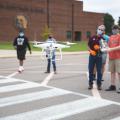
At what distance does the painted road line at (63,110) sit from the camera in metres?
7.34

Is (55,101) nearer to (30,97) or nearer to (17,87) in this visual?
(30,97)

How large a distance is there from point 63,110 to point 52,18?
6488cm

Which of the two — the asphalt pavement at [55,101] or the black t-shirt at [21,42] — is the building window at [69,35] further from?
the asphalt pavement at [55,101]

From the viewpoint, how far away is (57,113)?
7.68 metres

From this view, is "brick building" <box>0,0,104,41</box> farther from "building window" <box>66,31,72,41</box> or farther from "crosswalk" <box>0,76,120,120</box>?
"crosswalk" <box>0,76,120,120</box>

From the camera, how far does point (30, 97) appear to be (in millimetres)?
9406

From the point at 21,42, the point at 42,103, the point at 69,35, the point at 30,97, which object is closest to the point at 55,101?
the point at 42,103

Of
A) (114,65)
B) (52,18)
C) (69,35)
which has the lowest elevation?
(69,35)

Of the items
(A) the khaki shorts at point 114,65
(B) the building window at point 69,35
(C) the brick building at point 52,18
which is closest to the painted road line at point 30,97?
(A) the khaki shorts at point 114,65

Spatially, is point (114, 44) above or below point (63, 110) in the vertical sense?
above

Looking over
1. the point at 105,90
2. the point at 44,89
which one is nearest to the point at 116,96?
the point at 105,90

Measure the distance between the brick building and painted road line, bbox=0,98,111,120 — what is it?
54052 millimetres

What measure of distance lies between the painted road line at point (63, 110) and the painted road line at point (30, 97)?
946 millimetres

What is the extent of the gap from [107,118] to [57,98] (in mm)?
2211
